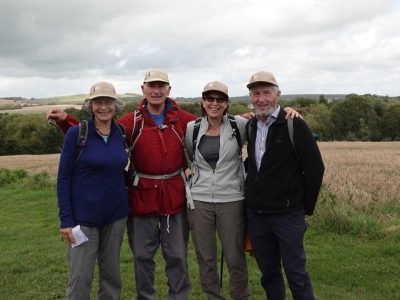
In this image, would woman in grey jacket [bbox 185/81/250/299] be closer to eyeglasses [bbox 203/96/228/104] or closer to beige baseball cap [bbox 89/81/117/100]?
eyeglasses [bbox 203/96/228/104]

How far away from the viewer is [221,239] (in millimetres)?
4754

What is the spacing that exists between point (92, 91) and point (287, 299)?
126 inches

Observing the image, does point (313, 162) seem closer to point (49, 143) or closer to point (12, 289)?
point (12, 289)

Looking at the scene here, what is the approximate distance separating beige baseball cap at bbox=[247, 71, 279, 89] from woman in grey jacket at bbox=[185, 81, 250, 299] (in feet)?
1.24

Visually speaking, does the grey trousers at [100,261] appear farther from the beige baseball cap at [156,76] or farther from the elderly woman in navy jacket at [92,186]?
the beige baseball cap at [156,76]

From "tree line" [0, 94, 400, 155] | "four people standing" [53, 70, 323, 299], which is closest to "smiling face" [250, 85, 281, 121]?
"four people standing" [53, 70, 323, 299]

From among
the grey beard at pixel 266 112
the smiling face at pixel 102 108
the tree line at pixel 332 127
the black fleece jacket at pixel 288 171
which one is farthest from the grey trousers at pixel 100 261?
the tree line at pixel 332 127

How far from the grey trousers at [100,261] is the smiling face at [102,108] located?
986 mm

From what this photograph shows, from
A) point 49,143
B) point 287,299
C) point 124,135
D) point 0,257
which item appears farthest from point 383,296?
point 49,143

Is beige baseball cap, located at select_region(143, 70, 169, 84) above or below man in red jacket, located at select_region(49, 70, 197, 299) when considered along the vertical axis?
above

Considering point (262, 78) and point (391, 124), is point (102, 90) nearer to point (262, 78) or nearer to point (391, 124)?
point (262, 78)

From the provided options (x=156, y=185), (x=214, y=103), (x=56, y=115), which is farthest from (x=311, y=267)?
(x=56, y=115)

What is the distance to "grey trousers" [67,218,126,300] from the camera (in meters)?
4.24

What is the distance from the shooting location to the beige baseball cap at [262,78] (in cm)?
429
